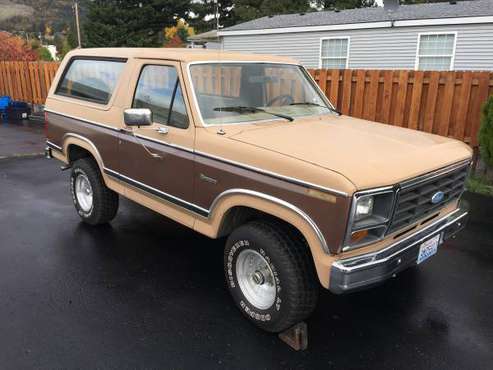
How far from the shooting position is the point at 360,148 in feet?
10.5

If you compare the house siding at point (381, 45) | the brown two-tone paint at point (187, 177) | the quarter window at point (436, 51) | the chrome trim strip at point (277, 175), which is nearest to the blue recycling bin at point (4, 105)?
the house siding at point (381, 45)

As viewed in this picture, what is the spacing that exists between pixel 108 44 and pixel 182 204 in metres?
31.3

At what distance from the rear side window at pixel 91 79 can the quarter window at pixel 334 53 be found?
13536 millimetres

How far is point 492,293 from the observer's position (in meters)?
3.96

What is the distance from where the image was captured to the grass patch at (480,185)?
22.7 ft

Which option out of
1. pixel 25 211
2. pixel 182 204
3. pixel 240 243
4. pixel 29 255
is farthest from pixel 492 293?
pixel 25 211

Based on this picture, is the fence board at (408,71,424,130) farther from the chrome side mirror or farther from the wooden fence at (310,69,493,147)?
the chrome side mirror

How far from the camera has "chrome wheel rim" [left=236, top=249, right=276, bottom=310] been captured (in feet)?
10.9

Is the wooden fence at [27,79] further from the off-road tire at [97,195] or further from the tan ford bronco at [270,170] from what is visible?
the tan ford bronco at [270,170]

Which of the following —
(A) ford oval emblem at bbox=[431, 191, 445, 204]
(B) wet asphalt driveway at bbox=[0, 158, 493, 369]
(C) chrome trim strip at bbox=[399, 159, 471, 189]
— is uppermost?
(C) chrome trim strip at bbox=[399, 159, 471, 189]

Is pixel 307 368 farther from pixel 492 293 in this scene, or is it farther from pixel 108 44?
pixel 108 44

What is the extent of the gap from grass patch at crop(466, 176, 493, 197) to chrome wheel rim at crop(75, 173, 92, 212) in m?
5.54

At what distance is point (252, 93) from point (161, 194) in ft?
4.14

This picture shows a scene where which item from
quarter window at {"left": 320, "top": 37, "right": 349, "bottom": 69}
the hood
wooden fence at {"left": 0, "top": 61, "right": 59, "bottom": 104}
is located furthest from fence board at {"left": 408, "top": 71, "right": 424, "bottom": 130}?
wooden fence at {"left": 0, "top": 61, "right": 59, "bottom": 104}
